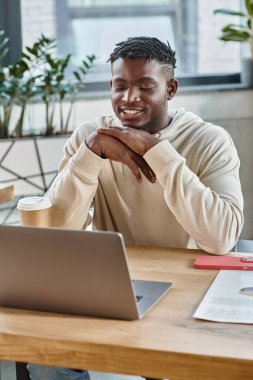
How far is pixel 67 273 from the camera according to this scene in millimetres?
1404

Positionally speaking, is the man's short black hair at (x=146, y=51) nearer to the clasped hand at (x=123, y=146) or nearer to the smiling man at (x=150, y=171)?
the smiling man at (x=150, y=171)

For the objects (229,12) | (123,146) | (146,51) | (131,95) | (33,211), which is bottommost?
(33,211)

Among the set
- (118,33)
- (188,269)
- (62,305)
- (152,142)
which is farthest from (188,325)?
(118,33)

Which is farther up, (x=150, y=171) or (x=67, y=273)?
(x=150, y=171)

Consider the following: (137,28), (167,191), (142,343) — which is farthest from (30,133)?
(142,343)

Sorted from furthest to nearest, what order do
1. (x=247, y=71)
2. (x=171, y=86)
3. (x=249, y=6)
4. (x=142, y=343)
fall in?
(x=247, y=71) → (x=249, y=6) → (x=171, y=86) → (x=142, y=343)

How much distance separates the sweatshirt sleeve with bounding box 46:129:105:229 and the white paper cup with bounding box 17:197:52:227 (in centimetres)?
10

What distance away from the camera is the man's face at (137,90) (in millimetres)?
1988

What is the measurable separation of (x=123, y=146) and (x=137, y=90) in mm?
161

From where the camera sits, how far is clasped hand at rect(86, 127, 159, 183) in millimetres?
1923

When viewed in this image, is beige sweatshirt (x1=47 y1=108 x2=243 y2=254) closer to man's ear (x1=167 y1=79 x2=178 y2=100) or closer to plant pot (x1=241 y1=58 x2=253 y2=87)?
man's ear (x1=167 y1=79 x2=178 y2=100)

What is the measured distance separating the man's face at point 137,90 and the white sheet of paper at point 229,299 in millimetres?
536

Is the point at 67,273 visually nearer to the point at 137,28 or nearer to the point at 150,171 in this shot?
the point at 150,171

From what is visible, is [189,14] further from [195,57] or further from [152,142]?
[152,142]
